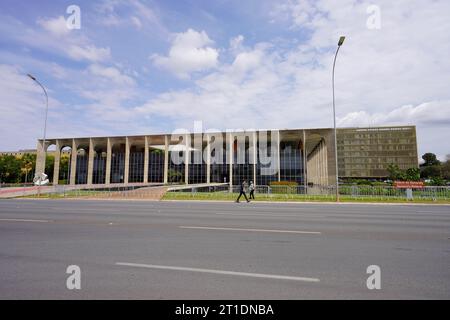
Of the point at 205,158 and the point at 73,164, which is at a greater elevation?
the point at 205,158

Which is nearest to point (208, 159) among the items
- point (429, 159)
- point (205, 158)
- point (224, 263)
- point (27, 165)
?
point (205, 158)

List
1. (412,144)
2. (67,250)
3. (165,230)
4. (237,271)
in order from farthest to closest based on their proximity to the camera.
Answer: (412,144)
(165,230)
(67,250)
(237,271)

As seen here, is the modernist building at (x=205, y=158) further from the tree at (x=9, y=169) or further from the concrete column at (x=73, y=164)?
the tree at (x=9, y=169)

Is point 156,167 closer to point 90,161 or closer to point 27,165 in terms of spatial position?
point 90,161

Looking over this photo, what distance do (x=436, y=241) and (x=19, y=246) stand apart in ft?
33.9

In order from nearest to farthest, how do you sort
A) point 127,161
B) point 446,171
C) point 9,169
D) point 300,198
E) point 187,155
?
point 300,198
point 187,155
point 127,161
point 9,169
point 446,171

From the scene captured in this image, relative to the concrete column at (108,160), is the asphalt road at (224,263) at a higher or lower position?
lower

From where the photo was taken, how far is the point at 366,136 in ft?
366

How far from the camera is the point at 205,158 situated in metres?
56.9

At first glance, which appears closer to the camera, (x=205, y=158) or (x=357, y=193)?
(x=357, y=193)

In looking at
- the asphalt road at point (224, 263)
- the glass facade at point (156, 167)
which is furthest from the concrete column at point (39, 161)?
the asphalt road at point (224, 263)

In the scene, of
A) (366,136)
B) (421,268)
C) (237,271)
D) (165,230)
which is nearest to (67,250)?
(165,230)

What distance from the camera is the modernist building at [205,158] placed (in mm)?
53625

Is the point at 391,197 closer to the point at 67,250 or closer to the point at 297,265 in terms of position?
the point at 297,265
